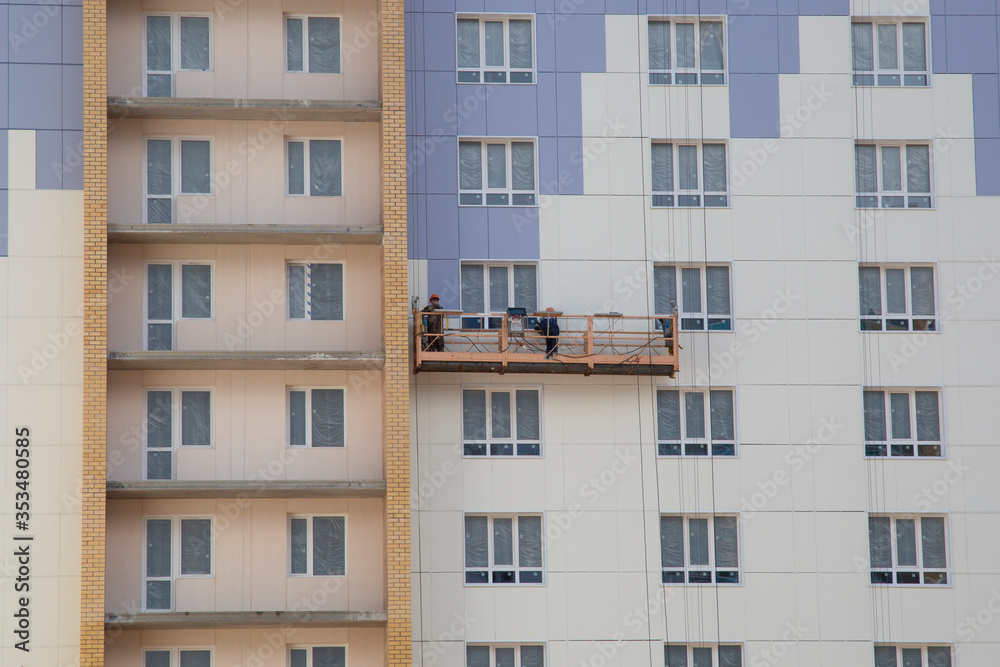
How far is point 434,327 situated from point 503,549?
6.74 meters

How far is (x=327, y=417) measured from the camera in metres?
38.7

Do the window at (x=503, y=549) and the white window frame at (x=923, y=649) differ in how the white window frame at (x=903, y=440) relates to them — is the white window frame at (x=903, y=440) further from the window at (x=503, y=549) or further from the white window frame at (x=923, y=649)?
the window at (x=503, y=549)

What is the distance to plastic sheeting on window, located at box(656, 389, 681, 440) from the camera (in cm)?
3959

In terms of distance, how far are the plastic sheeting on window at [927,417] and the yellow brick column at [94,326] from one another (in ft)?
77.6

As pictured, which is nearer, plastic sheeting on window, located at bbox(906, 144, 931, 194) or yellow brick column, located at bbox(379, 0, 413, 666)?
yellow brick column, located at bbox(379, 0, 413, 666)

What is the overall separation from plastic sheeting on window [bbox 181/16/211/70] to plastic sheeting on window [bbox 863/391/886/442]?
22.2 metres

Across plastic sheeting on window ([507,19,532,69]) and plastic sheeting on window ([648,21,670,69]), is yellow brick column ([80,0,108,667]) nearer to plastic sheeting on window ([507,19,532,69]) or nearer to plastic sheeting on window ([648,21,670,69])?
plastic sheeting on window ([507,19,532,69])

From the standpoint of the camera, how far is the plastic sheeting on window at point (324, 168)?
3953 centimetres

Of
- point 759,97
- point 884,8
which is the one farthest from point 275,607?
point 884,8

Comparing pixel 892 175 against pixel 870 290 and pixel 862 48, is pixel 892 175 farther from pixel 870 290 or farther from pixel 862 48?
pixel 862 48

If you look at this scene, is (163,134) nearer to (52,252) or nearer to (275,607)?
(52,252)

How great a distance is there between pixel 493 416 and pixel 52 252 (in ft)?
44.8

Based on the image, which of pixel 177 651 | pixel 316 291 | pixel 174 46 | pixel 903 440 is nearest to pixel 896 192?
pixel 903 440

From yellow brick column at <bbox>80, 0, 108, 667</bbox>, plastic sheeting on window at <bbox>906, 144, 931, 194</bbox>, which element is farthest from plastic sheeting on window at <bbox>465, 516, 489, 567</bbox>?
plastic sheeting on window at <bbox>906, 144, 931, 194</bbox>
